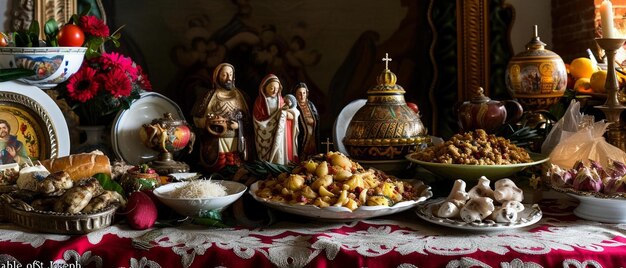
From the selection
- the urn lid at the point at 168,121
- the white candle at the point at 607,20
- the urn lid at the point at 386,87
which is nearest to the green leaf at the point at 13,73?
the urn lid at the point at 168,121

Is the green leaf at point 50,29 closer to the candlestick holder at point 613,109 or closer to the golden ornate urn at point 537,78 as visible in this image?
the golden ornate urn at point 537,78

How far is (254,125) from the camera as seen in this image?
162cm

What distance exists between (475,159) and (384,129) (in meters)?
0.22

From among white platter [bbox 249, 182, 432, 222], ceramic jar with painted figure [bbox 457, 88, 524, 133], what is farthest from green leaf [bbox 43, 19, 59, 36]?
ceramic jar with painted figure [bbox 457, 88, 524, 133]

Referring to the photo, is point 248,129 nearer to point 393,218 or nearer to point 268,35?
point 268,35

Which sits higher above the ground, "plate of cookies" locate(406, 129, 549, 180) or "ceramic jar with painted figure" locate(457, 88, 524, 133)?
"ceramic jar with painted figure" locate(457, 88, 524, 133)

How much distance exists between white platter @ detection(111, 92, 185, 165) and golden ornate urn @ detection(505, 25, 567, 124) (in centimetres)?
93

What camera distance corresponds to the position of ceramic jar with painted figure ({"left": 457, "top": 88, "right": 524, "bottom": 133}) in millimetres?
1440

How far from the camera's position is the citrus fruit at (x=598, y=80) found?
61.1 inches

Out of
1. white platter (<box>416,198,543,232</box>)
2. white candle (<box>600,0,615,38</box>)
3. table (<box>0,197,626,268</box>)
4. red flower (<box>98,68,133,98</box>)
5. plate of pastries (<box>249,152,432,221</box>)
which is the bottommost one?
table (<box>0,197,626,268</box>)

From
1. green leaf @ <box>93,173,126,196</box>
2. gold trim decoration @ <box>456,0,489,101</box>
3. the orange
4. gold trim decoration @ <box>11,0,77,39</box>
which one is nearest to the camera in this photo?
green leaf @ <box>93,173,126,196</box>

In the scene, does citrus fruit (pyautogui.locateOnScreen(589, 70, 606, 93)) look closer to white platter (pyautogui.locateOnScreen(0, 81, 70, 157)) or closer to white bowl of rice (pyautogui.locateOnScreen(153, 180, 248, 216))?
white bowl of rice (pyautogui.locateOnScreen(153, 180, 248, 216))

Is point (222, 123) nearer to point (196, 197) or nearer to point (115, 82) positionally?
point (115, 82)

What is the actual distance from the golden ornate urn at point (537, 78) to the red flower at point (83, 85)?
3.53 feet
